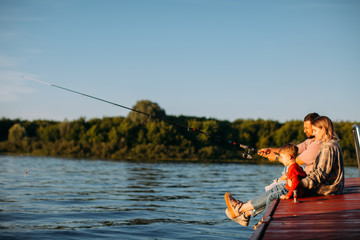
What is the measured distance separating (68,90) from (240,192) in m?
6.54

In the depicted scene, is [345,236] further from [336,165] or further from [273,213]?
[336,165]

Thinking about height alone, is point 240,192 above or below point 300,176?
below

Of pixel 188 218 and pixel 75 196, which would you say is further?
pixel 75 196

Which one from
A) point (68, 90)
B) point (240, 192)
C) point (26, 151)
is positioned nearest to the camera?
point (68, 90)

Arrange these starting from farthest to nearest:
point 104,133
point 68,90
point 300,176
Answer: point 104,133 < point 68,90 < point 300,176

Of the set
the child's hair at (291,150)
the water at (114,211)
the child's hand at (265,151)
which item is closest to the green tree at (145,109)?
the water at (114,211)

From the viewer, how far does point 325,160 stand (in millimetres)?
5234

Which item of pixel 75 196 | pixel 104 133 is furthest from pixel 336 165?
pixel 104 133

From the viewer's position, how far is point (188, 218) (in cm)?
820

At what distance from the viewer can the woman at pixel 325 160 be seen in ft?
17.2

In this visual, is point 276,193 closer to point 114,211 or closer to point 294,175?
point 294,175

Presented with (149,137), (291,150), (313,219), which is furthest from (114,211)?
(149,137)

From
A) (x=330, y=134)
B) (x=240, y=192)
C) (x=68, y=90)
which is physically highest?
(x=68, y=90)

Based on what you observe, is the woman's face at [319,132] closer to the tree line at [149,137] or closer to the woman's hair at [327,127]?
the woman's hair at [327,127]
